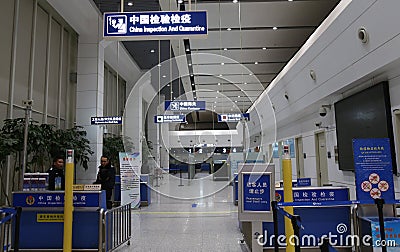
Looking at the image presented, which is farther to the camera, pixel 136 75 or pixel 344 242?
pixel 136 75

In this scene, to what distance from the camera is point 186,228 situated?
6.02 m

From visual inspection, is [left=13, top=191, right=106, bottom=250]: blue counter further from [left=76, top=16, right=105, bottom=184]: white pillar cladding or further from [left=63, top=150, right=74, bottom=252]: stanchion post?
[left=76, top=16, right=105, bottom=184]: white pillar cladding

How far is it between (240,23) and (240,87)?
7.70 metres

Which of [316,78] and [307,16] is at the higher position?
[307,16]

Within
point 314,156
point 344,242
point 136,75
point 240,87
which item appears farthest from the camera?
point 240,87

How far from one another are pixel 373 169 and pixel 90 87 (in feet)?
29.8

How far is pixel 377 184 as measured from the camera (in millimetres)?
3246

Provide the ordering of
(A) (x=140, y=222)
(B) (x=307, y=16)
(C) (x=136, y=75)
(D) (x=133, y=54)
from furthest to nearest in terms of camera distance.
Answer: (C) (x=136, y=75), (D) (x=133, y=54), (B) (x=307, y=16), (A) (x=140, y=222)

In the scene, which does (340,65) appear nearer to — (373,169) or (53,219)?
(373,169)

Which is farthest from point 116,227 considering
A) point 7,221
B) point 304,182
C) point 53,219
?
point 304,182

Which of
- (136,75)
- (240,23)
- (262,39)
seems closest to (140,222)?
(240,23)

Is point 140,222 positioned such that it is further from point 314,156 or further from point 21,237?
point 314,156

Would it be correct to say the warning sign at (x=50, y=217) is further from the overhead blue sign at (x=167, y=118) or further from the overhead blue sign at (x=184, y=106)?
the overhead blue sign at (x=167, y=118)

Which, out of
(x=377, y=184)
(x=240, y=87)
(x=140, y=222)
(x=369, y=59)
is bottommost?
(x=140, y=222)
